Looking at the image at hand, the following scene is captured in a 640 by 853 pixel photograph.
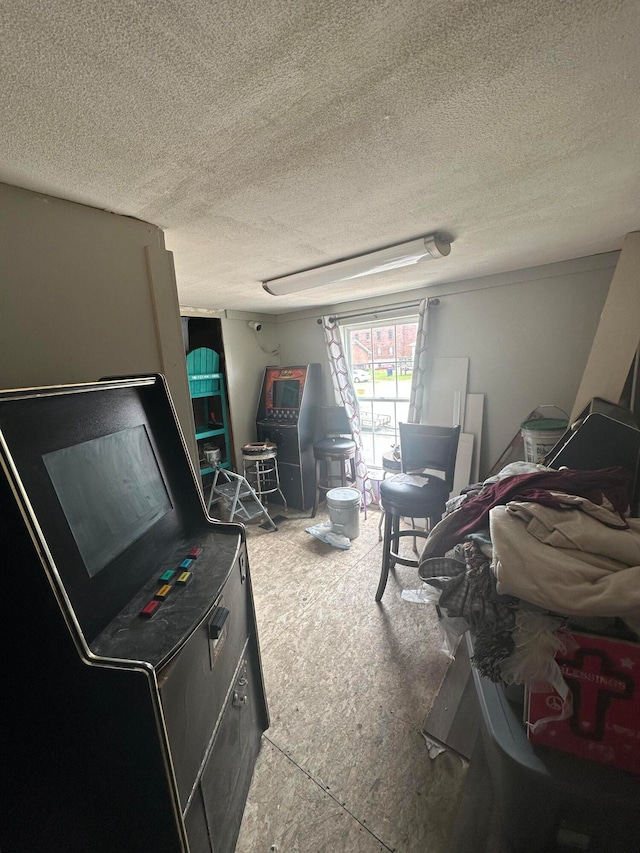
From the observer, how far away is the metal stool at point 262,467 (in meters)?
3.52

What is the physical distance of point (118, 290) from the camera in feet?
3.85

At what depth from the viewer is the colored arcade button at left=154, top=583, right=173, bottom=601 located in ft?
2.76

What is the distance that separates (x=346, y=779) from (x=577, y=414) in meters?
2.26

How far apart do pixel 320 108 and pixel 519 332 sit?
98.6 inches

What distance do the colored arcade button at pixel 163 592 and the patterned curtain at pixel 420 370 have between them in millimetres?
2697

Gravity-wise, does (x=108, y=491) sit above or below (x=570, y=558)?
above

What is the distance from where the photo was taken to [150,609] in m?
0.79

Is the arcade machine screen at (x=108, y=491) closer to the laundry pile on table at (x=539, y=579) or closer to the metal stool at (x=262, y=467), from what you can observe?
the laundry pile on table at (x=539, y=579)

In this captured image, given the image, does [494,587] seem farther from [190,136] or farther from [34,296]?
[34,296]

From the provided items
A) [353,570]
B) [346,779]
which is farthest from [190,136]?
[353,570]

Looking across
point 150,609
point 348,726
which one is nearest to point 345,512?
point 348,726

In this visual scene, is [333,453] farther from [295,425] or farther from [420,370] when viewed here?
[420,370]

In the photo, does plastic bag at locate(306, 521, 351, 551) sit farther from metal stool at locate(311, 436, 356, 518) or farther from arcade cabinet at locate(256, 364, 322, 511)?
arcade cabinet at locate(256, 364, 322, 511)

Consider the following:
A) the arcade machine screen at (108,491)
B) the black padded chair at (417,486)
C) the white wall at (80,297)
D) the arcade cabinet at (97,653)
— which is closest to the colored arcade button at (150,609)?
the arcade cabinet at (97,653)
